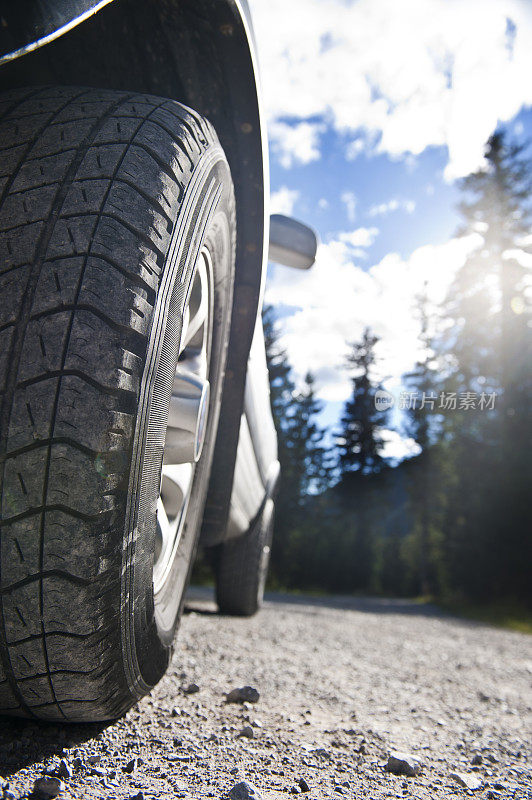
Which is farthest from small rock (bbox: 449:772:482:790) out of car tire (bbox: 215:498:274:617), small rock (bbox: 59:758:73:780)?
car tire (bbox: 215:498:274:617)

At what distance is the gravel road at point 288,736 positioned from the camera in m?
0.87

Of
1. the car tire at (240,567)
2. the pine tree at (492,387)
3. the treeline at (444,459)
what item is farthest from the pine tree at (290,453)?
the car tire at (240,567)

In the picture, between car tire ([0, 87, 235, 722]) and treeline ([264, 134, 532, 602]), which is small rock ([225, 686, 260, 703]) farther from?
treeline ([264, 134, 532, 602])

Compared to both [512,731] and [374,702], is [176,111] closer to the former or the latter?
[374,702]

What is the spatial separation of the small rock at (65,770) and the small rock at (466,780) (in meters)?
0.72

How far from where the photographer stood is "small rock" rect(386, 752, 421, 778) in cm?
106

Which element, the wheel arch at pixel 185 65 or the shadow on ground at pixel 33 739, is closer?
the shadow on ground at pixel 33 739

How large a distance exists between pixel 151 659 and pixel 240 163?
4.05ft

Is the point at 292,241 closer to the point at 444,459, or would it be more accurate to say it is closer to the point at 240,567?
the point at 240,567

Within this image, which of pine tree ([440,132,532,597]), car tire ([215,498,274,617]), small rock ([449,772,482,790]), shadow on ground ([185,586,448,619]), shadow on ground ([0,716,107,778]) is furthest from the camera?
pine tree ([440,132,532,597])

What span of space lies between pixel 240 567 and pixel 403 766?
6.96ft

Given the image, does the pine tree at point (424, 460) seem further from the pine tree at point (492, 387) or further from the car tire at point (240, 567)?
the car tire at point (240, 567)

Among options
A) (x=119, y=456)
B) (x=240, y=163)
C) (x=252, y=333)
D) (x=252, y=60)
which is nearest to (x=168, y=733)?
(x=119, y=456)

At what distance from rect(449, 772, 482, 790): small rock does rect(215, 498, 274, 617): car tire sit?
2092mm
